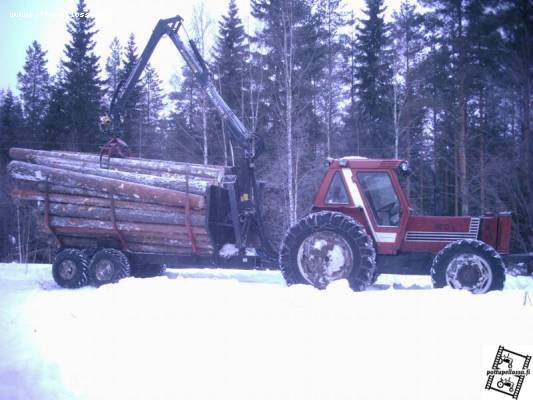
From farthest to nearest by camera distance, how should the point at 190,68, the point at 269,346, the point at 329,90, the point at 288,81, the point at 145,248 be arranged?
the point at 329,90
the point at 288,81
the point at 190,68
the point at 145,248
the point at 269,346

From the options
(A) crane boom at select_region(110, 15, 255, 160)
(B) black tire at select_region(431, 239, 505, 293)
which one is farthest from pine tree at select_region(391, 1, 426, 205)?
(B) black tire at select_region(431, 239, 505, 293)

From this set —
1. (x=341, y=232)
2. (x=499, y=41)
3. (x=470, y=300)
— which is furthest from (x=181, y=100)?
(x=470, y=300)

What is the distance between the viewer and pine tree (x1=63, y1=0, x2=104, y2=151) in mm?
24047

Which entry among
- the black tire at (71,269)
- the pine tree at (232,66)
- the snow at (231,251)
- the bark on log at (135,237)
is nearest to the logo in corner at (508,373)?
the snow at (231,251)

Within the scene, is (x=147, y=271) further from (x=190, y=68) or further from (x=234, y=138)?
(x=190, y=68)

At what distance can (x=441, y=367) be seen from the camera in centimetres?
343

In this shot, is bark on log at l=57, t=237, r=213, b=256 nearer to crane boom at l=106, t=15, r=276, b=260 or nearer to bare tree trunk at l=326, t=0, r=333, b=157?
crane boom at l=106, t=15, r=276, b=260

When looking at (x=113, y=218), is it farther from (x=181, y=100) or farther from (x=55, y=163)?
(x=181, y=100)

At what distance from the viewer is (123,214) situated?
336 inches

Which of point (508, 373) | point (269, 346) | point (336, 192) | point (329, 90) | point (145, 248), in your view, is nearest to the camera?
point (508, 373)

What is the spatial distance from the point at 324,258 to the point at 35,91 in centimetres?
2597

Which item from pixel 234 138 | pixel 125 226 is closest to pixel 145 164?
pixel 125 226

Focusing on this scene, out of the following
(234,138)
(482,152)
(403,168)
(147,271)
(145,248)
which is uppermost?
(482,152)

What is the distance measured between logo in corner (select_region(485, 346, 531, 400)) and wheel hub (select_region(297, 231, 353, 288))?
11.0 ft
